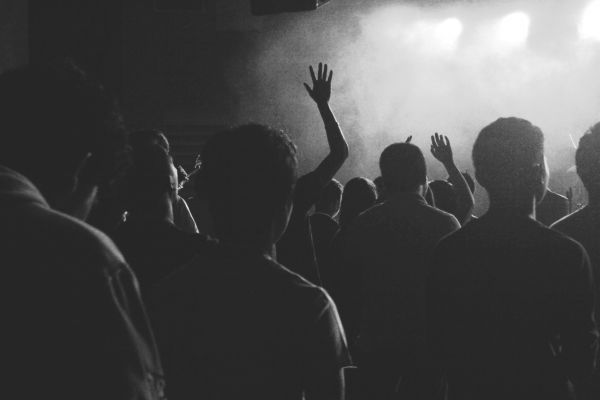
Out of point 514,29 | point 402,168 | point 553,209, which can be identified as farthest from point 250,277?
point 514,29

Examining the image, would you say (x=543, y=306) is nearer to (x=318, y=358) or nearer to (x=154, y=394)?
(x=318, y=358)

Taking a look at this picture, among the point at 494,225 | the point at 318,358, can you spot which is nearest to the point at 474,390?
the point at 494,225

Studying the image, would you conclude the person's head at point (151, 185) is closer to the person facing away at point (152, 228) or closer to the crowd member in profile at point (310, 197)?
the person facing away at point (152, 228)

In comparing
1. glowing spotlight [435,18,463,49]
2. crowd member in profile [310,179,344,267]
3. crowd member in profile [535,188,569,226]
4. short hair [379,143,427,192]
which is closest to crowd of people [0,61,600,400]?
short hair [379,143,427,192]

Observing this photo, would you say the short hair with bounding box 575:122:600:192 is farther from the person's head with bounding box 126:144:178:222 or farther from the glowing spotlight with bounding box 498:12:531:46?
the glowing spotlight with bounding box 498:12:531:46

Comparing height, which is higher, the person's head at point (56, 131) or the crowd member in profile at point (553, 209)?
the person's head at point (56, 131)

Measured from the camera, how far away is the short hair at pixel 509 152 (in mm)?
2475

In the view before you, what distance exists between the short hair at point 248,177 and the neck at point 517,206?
0.89 m

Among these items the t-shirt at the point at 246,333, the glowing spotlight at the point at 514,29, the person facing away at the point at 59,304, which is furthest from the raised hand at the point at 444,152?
the glowing spotlight at the point at 514,29

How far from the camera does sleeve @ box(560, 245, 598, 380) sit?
227 cm

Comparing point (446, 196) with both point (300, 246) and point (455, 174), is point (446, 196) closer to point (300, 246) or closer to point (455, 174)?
point (455, 174)

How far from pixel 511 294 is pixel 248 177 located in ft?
3.28

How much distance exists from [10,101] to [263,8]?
19.0 ft

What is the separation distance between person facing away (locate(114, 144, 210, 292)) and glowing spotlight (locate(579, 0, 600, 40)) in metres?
13.2
